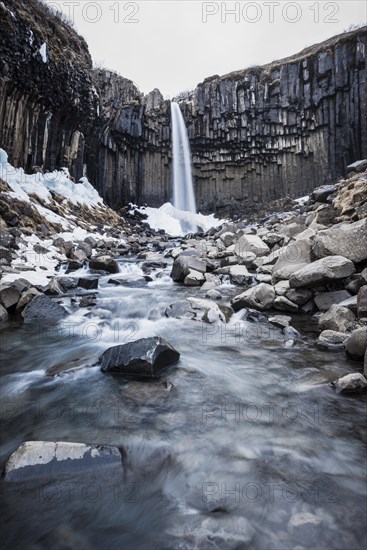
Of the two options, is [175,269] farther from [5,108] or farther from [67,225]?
[5,108]

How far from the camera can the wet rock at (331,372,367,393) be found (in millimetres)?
3154

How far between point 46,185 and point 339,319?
1705 cm

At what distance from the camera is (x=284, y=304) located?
5938 mm

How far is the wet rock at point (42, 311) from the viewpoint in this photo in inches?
233

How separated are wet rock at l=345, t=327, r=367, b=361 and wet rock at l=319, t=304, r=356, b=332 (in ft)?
2.23

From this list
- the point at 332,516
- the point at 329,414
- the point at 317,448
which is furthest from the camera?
the point at 329,414

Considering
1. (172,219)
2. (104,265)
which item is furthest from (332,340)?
(172,219)

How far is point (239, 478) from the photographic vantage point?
7.15 feet

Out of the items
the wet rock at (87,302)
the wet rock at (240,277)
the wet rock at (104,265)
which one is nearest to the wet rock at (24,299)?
the wet rock at (87,302)

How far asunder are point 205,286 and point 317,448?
572 centimetres

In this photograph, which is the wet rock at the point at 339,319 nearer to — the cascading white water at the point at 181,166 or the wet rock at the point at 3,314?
the wet rock at the point at 3,314

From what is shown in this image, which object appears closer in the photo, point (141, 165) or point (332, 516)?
point (332, 516)

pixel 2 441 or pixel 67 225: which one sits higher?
pixel 67 225

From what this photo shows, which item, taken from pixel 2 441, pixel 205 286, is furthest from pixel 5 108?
pixel 2 441
